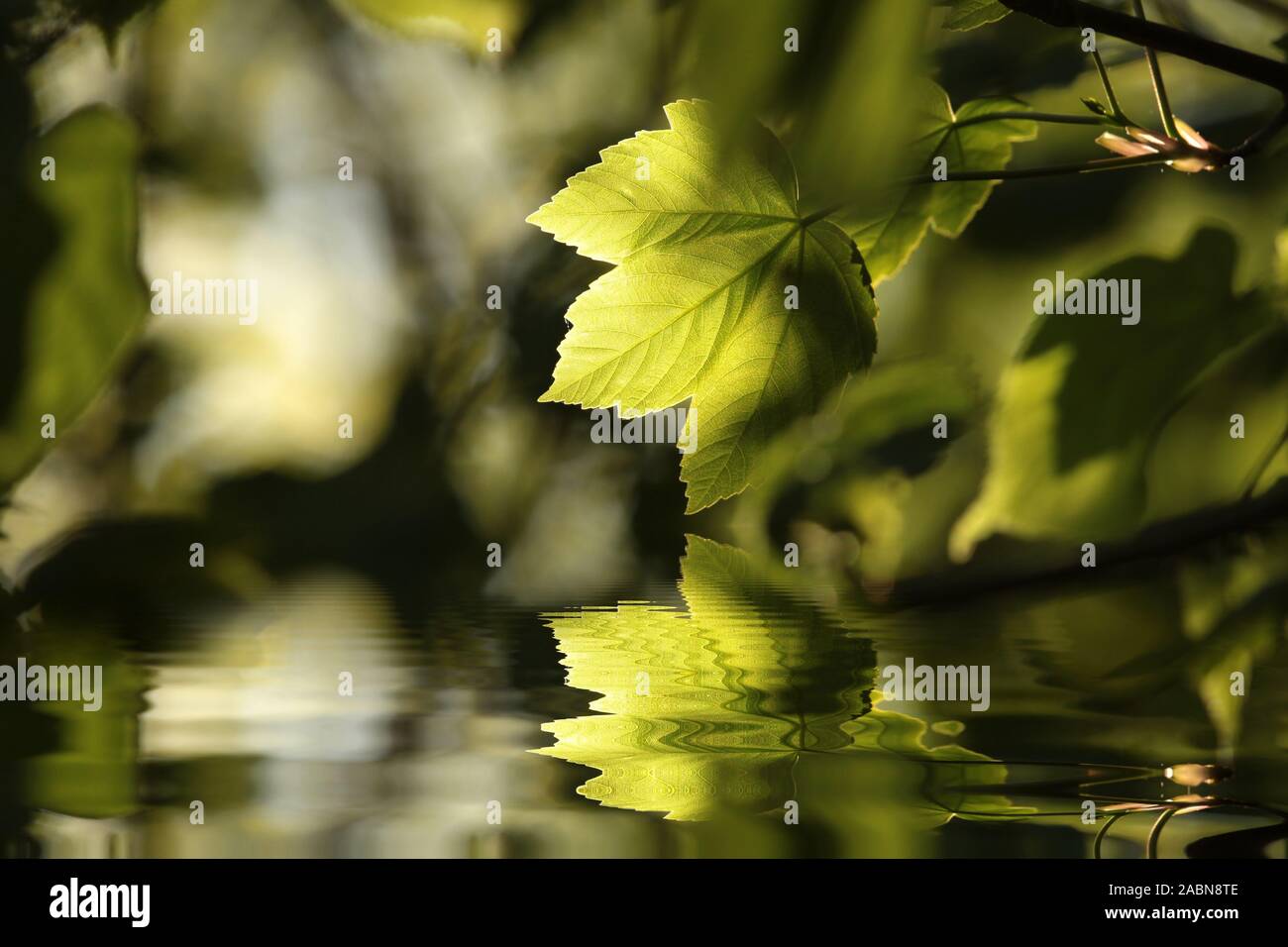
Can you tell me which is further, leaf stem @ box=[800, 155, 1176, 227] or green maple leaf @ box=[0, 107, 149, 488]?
green maple leaf @ box=[0, 107, 149, 488]

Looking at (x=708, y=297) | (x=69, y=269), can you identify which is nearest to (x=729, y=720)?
(x=708, y=297)

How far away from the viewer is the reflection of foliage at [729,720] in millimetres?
101

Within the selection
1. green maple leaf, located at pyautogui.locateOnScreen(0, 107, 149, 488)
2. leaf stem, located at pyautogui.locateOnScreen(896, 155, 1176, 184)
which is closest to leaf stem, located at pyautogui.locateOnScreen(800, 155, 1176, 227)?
leaf stem, located at pyautogui.locateOnScreen(896, 155, 1176, 184)

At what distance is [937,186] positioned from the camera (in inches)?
6.3

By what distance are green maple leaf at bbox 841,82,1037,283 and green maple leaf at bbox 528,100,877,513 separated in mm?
22

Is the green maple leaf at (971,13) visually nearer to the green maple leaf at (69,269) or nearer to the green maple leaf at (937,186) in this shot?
the green maple leaf at (937,186)

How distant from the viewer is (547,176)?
46cm

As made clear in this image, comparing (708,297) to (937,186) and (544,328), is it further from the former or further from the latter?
(544,328)

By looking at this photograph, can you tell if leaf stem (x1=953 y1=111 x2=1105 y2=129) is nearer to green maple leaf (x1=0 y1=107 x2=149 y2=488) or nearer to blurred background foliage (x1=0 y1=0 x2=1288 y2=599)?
blurred background foliage (x1=0 y1=0 x2=1288 y2=599)

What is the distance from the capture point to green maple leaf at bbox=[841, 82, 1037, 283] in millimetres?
152

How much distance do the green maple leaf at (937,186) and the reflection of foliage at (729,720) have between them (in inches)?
2.7

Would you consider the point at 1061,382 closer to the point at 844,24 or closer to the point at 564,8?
the point at 844,24

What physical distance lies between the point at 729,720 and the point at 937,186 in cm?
10

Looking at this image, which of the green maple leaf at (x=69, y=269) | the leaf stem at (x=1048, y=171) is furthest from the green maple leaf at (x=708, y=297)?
the green maple leaf at (x=69, y=269)
